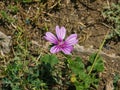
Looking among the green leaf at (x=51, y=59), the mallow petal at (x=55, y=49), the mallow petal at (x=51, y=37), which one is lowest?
the green leaf at (x=51, y=59)

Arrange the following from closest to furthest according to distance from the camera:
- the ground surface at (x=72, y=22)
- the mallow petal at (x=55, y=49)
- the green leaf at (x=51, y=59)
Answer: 1. the mallow petal at (x=55, y=49)
2. the green leaf at (x=51, y=59)
3. the ground surface at (x=72, y=22)

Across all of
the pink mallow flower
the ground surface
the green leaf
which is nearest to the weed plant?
the ground surface

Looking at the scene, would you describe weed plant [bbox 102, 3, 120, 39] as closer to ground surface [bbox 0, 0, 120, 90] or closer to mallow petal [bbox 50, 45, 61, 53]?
ground surface [bbox 0, 0, 120, 90]

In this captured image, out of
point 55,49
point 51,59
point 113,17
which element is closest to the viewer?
point 55,49

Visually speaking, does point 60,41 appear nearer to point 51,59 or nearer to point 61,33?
point 61,33

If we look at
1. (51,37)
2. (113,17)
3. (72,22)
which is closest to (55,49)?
(51,37)

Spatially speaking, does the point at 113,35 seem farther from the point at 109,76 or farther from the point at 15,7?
the point at 15,7

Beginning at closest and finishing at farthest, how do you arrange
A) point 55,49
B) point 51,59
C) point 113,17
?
1. point 55,49
2. point 51,59
3. point 113,17

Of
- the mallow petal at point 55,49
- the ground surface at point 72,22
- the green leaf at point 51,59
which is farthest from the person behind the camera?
the ground surface at point 72,22

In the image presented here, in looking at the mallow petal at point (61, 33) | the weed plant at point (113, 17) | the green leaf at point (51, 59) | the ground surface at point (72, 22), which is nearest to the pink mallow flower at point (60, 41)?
the mallow petal at point (61, 33)

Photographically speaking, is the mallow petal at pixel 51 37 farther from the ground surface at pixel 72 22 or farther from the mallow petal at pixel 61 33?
the ground surface at pixel 72 22
